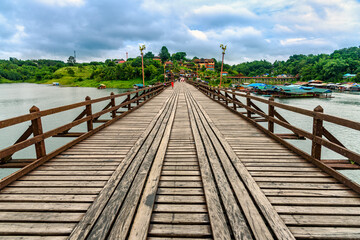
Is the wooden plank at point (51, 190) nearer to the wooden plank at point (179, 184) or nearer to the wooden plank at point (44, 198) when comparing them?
the wooden plank at point (44, 198)

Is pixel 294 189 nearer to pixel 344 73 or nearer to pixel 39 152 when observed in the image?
pixel 39 152

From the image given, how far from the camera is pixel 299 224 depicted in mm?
2348

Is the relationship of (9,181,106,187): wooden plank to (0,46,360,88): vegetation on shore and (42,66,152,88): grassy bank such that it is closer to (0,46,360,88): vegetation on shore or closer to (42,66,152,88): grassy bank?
(0,46,360,88): vegetation on shore

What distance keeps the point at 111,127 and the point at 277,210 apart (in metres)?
5.91

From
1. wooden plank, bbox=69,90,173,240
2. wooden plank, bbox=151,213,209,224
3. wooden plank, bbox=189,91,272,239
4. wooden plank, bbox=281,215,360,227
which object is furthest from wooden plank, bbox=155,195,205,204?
wooden plank, bbox=281,215,360,227

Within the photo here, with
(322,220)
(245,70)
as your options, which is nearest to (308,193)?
(322,220)

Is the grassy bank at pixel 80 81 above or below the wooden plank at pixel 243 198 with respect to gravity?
above

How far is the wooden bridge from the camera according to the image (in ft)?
7.45

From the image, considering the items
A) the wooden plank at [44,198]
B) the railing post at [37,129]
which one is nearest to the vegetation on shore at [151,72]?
the railing post at [37,129]

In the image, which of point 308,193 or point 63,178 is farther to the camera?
point 63,178

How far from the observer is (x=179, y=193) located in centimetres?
298

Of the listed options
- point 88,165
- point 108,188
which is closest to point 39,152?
point 88,165

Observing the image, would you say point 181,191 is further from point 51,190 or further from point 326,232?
point 51,190

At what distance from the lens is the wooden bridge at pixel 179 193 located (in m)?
2.27
